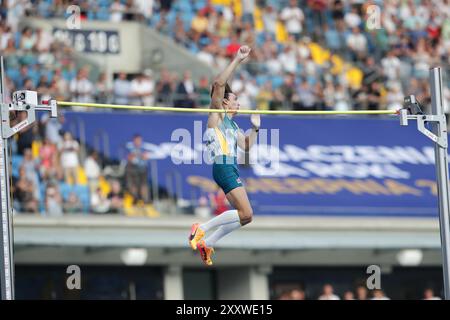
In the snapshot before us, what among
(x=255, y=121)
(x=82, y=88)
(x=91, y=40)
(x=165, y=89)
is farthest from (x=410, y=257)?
(x=255, y=121)

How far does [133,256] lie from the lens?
77.9 ft

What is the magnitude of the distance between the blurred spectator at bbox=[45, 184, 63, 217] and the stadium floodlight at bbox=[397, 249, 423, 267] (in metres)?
6.19

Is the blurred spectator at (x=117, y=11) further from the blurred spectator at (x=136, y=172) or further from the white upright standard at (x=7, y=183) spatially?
the white upright standard at (x=7, y=183)

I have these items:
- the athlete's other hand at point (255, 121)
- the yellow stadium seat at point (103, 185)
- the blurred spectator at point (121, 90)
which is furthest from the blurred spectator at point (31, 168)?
the athlete's other hand at point (255, 121)

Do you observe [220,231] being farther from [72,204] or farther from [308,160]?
[308,160]

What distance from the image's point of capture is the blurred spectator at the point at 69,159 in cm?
2305

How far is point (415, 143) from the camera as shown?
2573cm

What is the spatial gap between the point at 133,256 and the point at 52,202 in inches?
67.2

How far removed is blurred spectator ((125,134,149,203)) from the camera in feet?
76.2

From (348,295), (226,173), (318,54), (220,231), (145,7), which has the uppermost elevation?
(145,7)

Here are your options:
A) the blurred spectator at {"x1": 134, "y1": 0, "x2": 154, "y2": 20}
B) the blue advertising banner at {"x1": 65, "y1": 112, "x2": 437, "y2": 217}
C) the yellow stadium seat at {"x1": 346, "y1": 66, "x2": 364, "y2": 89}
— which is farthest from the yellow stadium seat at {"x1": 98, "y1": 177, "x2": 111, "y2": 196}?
the yellow stadium seat at {"x1": 346, "y1": 66, "x2": 364, "y2": 89}

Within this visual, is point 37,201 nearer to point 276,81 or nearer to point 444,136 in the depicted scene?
point 276,81

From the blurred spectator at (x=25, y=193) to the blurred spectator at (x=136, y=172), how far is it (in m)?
1.48
